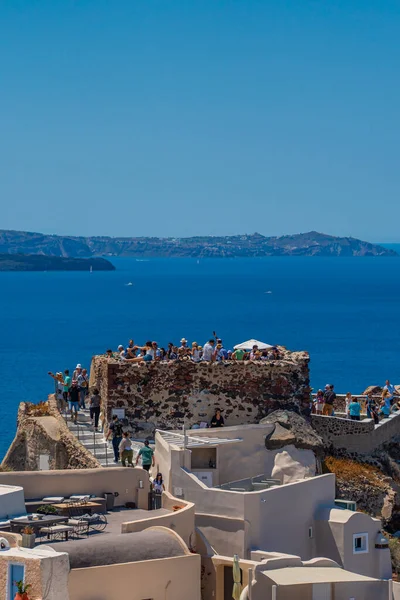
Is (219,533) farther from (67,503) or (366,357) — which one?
(366,357)

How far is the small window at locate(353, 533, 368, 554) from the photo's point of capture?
29.3 metres

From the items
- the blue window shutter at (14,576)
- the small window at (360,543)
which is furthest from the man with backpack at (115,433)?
the blue window shutter at (14,576)

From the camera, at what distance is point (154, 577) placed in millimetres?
22547

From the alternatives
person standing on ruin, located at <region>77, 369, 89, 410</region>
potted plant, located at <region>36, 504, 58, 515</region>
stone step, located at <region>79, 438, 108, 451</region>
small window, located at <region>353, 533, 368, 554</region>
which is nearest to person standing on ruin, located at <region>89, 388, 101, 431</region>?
stone step, located at <region>79, 438, 108, 451</region>

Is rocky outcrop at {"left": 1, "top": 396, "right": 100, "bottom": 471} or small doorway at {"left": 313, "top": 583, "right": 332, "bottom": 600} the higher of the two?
rocky outcrop at {"left": 1, "top": 396, "right": 100, "bottom": 471}

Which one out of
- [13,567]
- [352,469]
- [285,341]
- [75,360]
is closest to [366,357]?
[285,341]

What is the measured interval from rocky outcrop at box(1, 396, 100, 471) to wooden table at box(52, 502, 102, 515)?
4.28m

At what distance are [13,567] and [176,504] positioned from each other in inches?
282

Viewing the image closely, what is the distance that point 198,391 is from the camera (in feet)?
115

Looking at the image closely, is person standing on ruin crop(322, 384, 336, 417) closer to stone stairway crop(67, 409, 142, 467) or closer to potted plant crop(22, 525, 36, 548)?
stone stairway crop(67, 409, 142, 467)

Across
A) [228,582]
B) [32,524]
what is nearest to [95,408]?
[228,582]

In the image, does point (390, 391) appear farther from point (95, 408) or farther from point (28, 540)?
point (28, 540)

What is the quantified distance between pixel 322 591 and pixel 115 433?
9761mm

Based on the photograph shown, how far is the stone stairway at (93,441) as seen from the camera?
3237 centimetres
